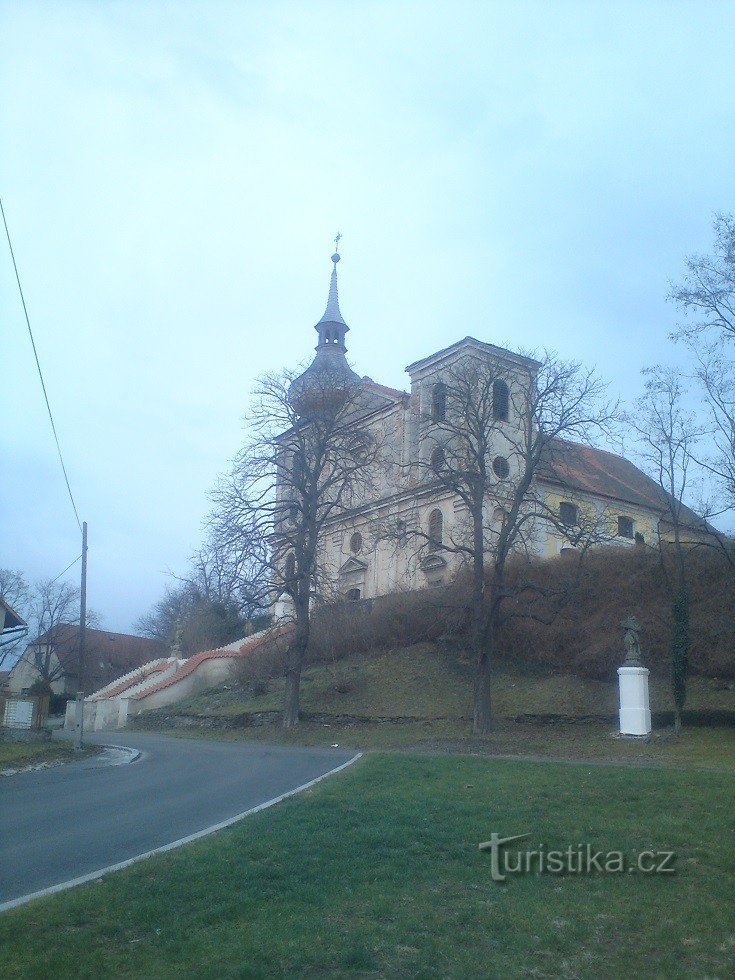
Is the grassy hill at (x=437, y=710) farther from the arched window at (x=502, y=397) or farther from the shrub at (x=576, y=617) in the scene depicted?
the arched window at (x=502, y=397)

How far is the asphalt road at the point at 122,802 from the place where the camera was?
902 cm

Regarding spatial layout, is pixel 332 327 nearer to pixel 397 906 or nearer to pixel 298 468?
pixel 298 468

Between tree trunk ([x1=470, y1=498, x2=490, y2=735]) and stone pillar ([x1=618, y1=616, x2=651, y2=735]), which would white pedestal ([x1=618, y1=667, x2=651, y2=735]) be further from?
tree trunk ([x1=470, y1=498, x2=490, y2=735])

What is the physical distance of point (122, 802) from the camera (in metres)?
13.4

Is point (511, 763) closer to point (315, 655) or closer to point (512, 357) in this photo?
point (512, 357)

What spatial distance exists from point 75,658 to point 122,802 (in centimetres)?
5609

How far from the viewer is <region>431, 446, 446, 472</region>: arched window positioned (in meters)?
26.6

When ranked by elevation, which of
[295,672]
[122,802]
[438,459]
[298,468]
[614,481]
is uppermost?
[614,481]

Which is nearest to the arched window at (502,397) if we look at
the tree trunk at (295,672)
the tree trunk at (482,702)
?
the tree trunk at (295,672)

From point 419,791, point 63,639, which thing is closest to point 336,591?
point 419,791

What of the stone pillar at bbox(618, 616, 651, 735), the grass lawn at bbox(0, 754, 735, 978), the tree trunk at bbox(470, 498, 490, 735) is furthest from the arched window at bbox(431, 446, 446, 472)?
the grass lawn at bbox(0, 754, 735, 978)

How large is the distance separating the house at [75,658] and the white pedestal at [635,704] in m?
43.1

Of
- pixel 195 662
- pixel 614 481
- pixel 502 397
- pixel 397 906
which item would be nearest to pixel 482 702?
pixel 502 397

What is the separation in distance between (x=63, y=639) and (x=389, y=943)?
63347mm
